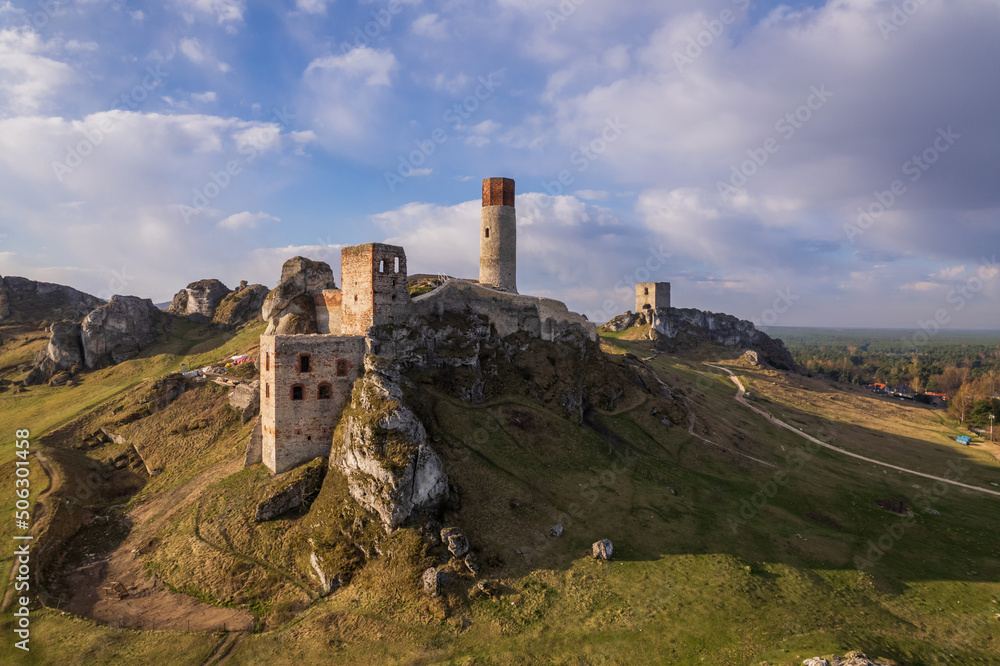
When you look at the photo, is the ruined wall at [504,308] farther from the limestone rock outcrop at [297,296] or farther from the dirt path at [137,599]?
the dirt path at [137,599]

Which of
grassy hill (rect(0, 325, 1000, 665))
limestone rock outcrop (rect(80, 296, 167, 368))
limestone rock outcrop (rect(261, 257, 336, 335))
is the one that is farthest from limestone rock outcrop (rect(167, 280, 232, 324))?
grassy hill (rect(0, 325, 1000, 665))

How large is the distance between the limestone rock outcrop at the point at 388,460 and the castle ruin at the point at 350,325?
9.69ft

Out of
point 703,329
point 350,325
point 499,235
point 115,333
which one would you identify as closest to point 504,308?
point 499,235

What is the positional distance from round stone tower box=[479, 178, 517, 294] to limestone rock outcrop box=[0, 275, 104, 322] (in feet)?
218

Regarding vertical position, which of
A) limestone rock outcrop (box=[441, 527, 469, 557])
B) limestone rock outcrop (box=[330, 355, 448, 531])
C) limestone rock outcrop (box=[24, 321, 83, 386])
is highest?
limestone rock outcrop (box=[24, 321, 83, 386])

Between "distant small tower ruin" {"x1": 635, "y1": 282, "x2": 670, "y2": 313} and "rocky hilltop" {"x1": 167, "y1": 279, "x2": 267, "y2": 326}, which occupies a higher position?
"distant small tower ruin" {"x1": 635, "y1": 282, "x2": 670, "y2": 313}

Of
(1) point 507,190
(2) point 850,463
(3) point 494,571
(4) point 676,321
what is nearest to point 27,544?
(3) point 494,571

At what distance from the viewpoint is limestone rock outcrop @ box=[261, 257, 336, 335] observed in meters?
45.8

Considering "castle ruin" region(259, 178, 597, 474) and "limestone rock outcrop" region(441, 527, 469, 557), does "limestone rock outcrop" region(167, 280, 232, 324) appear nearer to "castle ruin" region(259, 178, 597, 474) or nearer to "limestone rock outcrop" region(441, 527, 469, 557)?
"castle ruin" region(259, 178, 597, 474)

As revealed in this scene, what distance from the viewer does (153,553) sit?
94.7 ft

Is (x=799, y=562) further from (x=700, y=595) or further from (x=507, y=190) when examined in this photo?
(x=507, y=190)

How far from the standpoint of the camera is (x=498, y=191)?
156 feet

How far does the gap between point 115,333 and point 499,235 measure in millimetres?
47986

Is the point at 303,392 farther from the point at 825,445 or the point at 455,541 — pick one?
the point at 825,445
